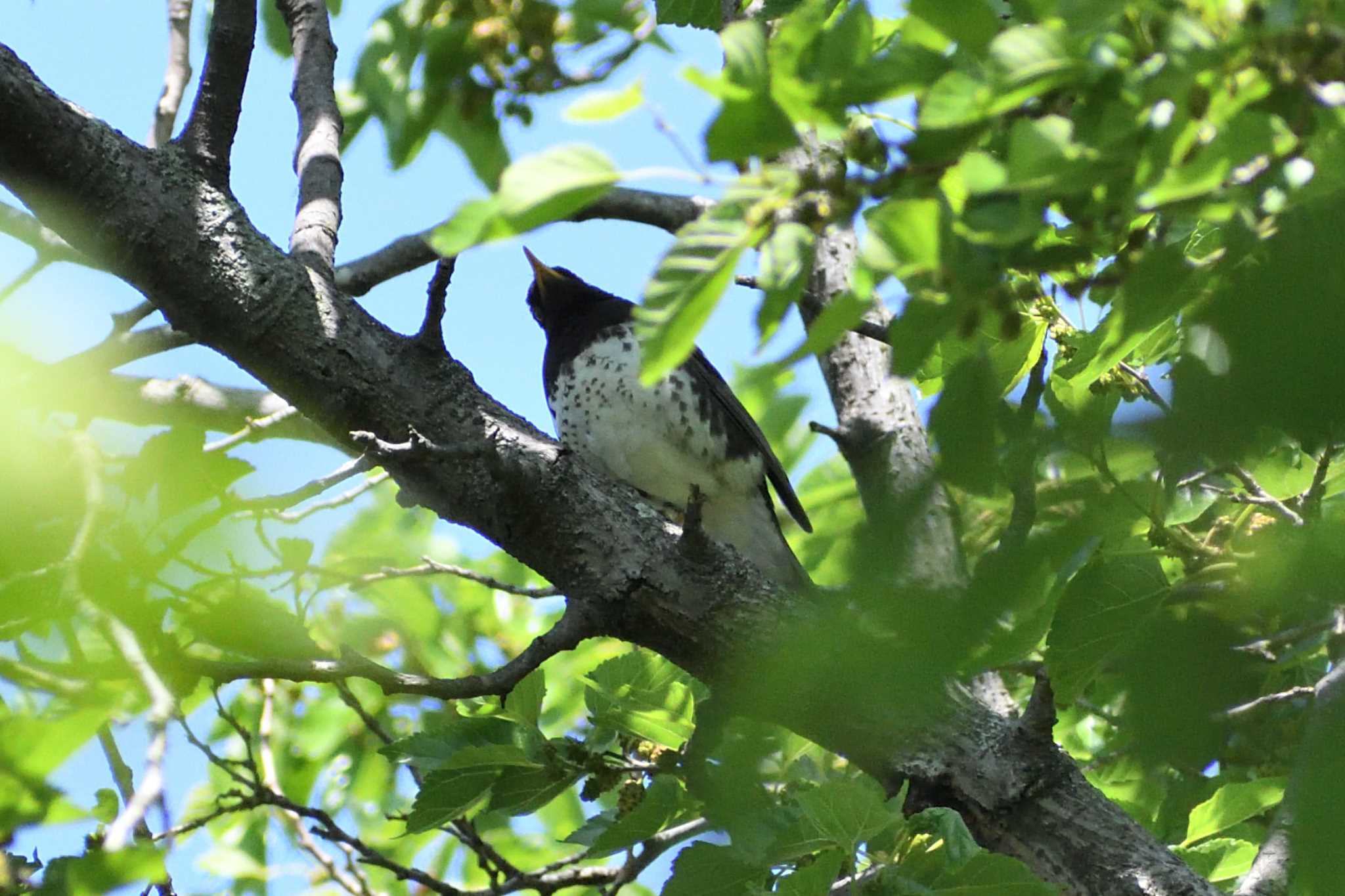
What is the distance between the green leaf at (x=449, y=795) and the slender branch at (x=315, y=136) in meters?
0.97

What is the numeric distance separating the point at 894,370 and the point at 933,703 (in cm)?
32

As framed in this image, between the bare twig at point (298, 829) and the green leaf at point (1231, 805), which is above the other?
the bare twig at point (298, 829)

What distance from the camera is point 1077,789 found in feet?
7.24

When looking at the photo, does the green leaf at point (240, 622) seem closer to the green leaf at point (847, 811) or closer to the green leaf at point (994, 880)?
the green leaf at point (847, 811)

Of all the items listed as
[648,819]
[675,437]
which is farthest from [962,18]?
[675,437]

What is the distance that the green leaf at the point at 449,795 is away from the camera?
212cm

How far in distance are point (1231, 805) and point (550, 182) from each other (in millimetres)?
2106

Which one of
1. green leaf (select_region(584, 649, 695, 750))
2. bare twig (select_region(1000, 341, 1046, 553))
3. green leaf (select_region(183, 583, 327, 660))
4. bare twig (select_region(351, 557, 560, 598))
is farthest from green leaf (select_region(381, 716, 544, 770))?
bare twig (select_region(1000, 341, 1046, 553))

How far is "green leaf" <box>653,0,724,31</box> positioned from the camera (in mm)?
2439

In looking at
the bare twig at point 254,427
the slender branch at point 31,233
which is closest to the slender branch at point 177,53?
the slender branch at point 31,233

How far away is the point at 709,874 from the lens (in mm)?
1844

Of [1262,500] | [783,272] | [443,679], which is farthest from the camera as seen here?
[443,679]

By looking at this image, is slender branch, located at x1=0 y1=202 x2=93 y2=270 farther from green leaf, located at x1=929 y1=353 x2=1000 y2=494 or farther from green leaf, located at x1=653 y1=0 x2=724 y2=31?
green leaf, located at x1=929 y1=353 x2=1000 y2=494

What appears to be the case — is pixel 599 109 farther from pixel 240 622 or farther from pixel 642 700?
pixel 642 700
